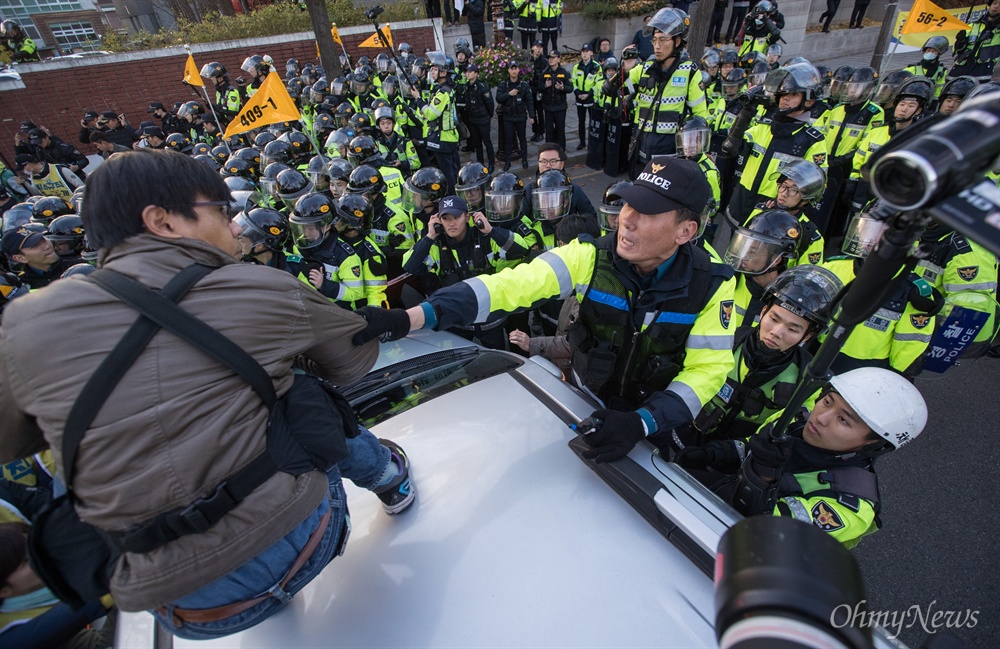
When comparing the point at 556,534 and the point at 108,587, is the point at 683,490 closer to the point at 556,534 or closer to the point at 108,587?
the point at 556,534

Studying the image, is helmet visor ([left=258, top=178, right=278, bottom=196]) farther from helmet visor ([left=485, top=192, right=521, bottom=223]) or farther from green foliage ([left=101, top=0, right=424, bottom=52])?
green foliage ([left=101, top=0, right=424, bottom=52])

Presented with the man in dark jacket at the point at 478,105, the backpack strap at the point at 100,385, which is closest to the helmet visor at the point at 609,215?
the backpack strap at the point at 100,385

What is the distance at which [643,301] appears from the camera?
7.47 ft

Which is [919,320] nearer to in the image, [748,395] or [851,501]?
[748,395]

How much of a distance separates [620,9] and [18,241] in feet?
55.5

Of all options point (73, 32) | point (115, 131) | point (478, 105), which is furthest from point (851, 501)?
point (73, 32)

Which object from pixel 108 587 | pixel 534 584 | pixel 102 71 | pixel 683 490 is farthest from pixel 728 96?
pixel 102 71

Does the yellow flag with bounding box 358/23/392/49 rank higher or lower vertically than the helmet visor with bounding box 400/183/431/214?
higher

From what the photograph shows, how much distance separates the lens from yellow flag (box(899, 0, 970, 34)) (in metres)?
7.50

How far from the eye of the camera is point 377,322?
5.57ft

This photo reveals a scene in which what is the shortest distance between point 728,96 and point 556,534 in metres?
8.94

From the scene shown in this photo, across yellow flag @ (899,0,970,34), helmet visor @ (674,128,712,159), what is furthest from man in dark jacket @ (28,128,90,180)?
yellow flag @ (899,0,970,34)

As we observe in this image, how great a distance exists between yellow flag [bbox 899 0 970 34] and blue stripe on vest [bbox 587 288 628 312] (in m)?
9.19

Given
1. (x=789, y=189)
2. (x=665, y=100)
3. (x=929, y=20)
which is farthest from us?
(x=929, y=20)
